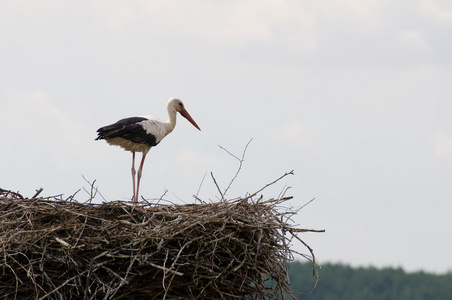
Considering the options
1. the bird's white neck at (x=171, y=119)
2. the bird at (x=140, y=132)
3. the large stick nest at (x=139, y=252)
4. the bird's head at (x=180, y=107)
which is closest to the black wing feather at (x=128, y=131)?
the bird at (x=140, y=132)

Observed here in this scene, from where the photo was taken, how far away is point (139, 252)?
7.08 meters

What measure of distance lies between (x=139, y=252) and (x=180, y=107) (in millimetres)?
3077

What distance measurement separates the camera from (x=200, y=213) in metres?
7.50

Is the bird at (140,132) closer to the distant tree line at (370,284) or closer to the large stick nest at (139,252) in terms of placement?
the large stick nest at (139,252)

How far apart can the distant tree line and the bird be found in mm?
34188

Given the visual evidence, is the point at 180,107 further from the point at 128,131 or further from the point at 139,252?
the point at 139,252

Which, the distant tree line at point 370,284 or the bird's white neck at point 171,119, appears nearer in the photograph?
the bird's white neck at point 171,119

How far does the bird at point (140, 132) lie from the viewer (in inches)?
359

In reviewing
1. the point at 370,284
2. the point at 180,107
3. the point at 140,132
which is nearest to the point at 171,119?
the point at 180,107

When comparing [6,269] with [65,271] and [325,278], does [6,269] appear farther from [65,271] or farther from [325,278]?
[325,278]

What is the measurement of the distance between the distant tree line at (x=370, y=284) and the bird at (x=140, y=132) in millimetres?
34188

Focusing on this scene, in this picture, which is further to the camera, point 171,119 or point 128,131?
point 171,119

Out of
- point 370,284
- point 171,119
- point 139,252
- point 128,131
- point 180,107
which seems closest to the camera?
point 139,252

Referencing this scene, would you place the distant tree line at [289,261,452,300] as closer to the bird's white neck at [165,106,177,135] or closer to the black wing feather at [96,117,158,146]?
the bird's white neck at [165,106,177,135]
